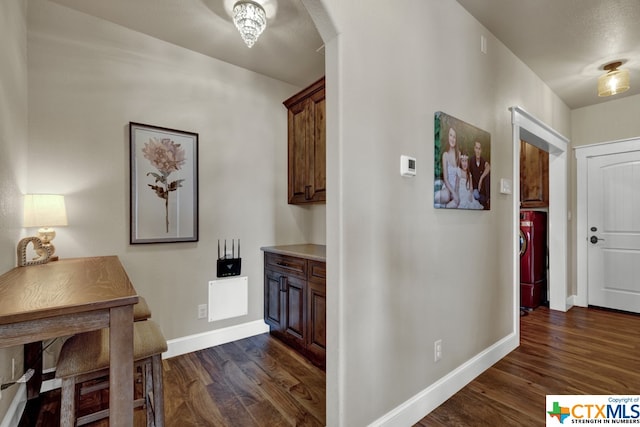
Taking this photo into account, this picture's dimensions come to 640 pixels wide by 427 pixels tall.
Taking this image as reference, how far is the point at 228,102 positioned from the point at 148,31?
2.57 ft

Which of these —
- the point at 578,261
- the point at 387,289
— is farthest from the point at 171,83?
the point at 578,261

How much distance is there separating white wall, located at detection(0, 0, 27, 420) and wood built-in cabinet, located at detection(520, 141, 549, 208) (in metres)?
5.13

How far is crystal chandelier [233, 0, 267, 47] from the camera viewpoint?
187 centimetres

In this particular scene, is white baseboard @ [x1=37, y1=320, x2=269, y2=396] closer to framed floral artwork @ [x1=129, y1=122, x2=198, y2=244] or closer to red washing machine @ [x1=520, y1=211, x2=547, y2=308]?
framed floral artwork @ [x1=129, y1=122, x2=198, y2=244]

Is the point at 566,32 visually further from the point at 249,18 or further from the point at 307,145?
the point at 249,18

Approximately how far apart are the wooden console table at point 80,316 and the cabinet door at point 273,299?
5.36 feet

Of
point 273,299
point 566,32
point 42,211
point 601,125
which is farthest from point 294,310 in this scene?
point 601,125

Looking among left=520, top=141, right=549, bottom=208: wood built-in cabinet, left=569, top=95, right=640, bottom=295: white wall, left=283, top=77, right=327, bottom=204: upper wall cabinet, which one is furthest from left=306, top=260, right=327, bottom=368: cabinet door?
left=569, top=95, right=640, bottom=295: white wall

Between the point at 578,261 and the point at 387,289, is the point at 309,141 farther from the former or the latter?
the point at 578,261

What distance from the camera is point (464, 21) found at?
2.11 m

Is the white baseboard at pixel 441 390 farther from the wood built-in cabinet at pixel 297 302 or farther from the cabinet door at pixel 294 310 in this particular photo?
the cabinet door at pixel 294 310

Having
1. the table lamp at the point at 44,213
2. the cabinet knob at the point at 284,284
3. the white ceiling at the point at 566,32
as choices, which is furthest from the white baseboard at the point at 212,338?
the white ceiling at the point at 566,32

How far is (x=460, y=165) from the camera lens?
2021 mm

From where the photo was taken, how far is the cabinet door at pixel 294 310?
2467mm
